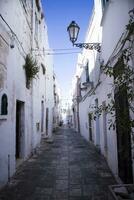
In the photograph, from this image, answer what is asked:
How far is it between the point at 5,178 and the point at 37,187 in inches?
34.7

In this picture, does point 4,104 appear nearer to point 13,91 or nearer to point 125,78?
point 13,91

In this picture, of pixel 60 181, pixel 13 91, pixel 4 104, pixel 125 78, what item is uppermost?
pixel 13 91

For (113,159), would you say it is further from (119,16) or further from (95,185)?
(119,16)

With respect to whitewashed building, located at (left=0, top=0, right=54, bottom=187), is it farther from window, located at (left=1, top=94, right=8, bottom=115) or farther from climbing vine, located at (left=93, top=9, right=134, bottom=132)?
climbing vine, located at (left=93, top=9, right=134, bottom=132)

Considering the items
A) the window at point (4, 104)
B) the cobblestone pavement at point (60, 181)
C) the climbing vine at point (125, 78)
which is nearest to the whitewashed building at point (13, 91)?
the window at point (4, 104)

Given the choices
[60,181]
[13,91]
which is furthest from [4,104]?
[60,181]

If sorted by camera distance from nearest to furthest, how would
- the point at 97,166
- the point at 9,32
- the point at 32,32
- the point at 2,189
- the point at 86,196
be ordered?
1. the point at 86,196
2. the point at 2,189
3. the point at 9,32
4. the point at 97,166
5. the point at 32,32

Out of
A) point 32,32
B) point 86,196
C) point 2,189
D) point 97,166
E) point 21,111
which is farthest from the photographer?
point 32,32

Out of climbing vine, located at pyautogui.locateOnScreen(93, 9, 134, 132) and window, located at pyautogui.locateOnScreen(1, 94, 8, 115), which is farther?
window, located at pyautogui.locateOnScreen(1, 94, 8, 115)

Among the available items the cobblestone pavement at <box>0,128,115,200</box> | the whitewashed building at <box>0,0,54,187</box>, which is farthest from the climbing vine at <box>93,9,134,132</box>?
the whitewashed building at <box>0,0,54,187</box>

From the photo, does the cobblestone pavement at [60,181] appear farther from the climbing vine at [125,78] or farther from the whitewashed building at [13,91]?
the climbing vine at [125,78]

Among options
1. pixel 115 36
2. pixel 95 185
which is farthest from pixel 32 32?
pixel 95 185

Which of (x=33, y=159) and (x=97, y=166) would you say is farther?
(x=33, y=159)

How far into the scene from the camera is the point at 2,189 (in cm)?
478
